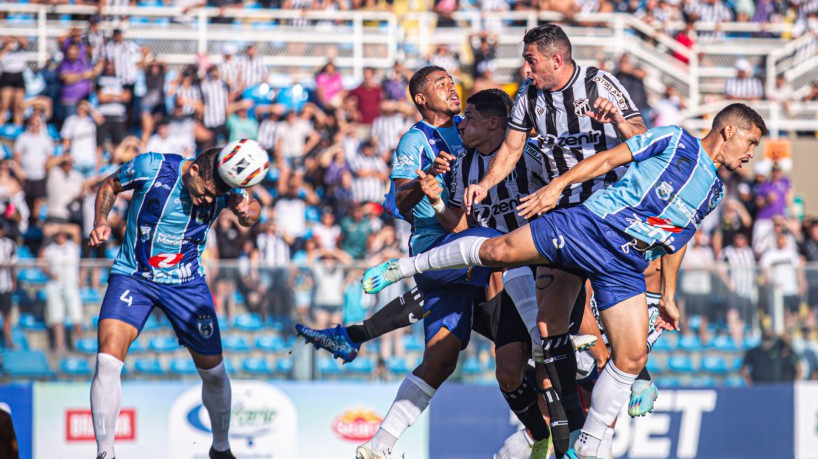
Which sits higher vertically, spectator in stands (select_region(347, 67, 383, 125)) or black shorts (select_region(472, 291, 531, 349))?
spectator in stands (select_region(347, 67, 383, 125))

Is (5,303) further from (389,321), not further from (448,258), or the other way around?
(448,258)

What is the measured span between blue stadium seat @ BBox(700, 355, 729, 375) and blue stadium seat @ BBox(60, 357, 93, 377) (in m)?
7.25

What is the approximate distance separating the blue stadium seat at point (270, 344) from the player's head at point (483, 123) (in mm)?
4857

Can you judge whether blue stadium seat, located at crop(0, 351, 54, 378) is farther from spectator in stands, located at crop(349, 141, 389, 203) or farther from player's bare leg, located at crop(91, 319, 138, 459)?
spectator in stands, located at crop(349, 141, 389, 203)

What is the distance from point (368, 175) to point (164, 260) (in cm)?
749

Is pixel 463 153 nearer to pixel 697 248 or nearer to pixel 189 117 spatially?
pixel 697 248

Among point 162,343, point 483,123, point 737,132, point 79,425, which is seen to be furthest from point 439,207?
point 79,425

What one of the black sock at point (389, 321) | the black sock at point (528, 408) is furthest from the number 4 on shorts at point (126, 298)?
the black sock at point (528, 408)

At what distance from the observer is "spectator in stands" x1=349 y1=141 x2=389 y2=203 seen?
1566 centimetres

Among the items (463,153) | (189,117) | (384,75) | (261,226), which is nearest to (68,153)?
(189,117)

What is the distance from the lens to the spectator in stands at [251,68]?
17562 mm

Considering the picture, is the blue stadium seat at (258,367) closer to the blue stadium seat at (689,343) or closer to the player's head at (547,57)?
the blue stadium seat at (689,343)

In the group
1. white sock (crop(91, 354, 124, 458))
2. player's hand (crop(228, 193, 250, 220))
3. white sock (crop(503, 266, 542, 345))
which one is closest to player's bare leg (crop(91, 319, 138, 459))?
white sock (crop(91, 354, 124, 458))

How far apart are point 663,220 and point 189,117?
1056cm
